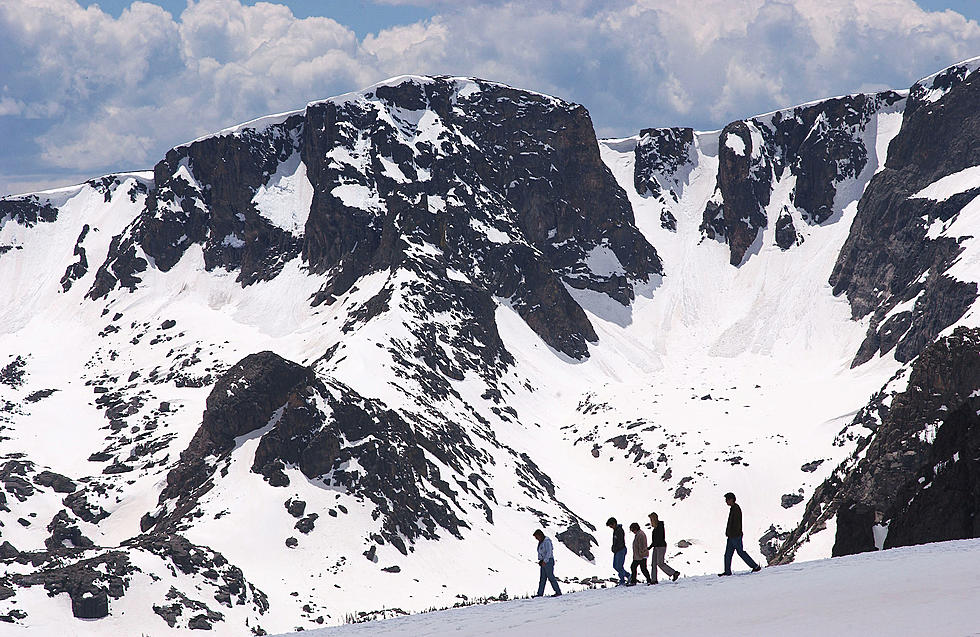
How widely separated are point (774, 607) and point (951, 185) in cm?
19348

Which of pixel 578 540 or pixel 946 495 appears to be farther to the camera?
pixel 578 540

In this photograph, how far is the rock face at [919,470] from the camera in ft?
130

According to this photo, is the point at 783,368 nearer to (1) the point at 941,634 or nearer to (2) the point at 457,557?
(2) the point at 457,557

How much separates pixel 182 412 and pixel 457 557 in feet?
207

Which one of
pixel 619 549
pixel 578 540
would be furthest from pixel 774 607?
pixel 578 540

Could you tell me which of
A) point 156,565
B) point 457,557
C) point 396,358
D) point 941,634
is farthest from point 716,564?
point 941,634

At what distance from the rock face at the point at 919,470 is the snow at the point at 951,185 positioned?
356 feet

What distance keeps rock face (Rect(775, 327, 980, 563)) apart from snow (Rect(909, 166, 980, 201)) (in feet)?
356

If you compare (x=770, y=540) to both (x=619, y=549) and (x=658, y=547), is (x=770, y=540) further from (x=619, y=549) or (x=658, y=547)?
(x=658, y=547)

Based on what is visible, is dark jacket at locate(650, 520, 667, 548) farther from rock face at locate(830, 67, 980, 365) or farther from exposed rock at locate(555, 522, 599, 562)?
rock face at locate(830, 67, 980, 365)

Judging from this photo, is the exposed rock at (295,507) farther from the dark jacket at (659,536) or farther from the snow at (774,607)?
the dark jacket at (659,536)

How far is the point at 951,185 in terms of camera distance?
191500 millimetres

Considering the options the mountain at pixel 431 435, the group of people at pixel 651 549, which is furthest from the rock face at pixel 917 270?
the group of people at pixel 651 549

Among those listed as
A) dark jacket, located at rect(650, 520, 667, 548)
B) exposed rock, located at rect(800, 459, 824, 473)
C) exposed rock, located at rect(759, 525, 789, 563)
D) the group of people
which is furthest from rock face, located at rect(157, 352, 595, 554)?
dark jacket, located at rect(650, 520, 667, 548)
